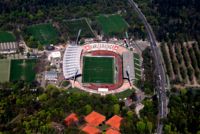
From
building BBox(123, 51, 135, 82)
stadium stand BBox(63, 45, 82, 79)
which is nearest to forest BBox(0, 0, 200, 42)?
building BBox(123, 51, 135, 82)

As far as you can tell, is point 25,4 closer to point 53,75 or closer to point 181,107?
point 53,75

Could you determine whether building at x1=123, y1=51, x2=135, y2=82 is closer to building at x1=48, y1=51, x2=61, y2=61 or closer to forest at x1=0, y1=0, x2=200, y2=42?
forest at x1=0, y1=0, x2=200, y2=42

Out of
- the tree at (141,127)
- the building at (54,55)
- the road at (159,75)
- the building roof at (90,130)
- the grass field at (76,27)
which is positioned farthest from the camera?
the grass field at (76,27)

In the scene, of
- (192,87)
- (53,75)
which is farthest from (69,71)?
(192,87)

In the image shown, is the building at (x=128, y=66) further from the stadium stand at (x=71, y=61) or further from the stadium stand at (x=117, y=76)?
the stadium stand at (x=71, y=61)

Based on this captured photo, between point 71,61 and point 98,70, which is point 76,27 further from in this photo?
point 98,70

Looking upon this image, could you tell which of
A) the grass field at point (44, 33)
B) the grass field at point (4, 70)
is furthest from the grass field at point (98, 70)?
the grass field at point (4, 70)
